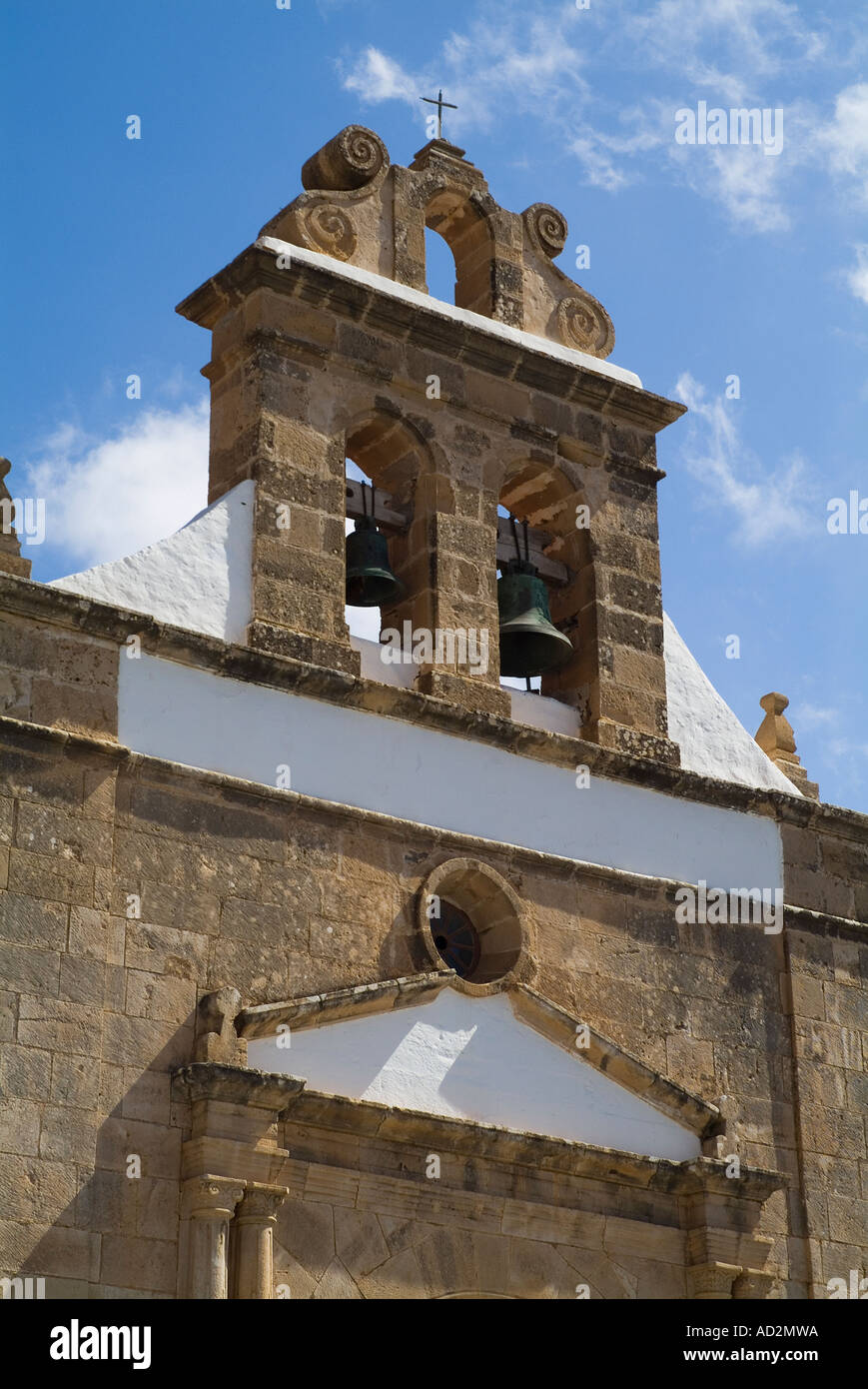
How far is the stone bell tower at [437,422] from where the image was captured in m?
12.8

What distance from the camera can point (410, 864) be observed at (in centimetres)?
1226

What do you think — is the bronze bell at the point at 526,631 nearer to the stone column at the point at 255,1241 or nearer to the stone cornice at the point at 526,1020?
the stone cornice at the point at 526,1020

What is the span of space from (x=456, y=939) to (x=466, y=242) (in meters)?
4.32

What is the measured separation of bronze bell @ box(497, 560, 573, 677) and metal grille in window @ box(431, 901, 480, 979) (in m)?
1.65

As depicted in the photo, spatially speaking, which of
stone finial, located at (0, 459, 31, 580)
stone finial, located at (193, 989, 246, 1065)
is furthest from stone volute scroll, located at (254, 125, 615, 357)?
stone finial, located at (193, 989, 246, 1065)

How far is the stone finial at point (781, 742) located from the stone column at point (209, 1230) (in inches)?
189

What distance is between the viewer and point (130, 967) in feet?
36.6

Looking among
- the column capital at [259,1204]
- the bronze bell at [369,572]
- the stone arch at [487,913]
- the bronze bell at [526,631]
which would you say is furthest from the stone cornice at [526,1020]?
the bronze bell at [369,572]

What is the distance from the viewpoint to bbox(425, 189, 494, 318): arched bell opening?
46.5 ft

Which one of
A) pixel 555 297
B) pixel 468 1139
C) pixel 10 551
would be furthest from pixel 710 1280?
pixel 555 297
